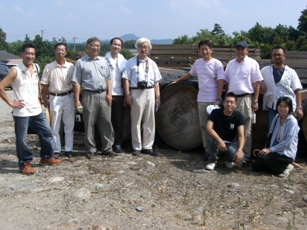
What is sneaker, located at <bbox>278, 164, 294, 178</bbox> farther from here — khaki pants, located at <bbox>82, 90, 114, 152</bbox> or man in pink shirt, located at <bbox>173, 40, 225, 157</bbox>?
khaki pants, located at <bbox>82, 90, 114, 152</bbox>

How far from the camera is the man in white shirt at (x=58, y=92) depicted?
6227 mm

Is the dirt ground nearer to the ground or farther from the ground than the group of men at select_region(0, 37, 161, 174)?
nearer to the ground

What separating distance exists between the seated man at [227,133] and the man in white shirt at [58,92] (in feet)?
7.00

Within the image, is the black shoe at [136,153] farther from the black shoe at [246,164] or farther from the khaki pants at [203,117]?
the black shoe at [246,164]

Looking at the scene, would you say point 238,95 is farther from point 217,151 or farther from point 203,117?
point 217,151

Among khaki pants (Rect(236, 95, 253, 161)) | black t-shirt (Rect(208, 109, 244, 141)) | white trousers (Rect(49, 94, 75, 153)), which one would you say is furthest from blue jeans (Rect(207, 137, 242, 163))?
white trousers (Rect(49, 94, 75, 153))

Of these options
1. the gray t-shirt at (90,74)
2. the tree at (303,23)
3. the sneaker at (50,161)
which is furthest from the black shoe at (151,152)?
the tree at (303,23)

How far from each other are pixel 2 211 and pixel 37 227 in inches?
24.6

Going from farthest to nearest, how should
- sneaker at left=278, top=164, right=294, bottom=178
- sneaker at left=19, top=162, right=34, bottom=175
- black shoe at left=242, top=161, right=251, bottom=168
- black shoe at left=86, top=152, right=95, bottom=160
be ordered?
1. black shoe at left=86, top=152, right=95, bottom=160
2. black shoe at left=242, top=161, right=251, bottom=168
3. sneaker at left=19, top=162, right=34, bottom=175
4. sneaker at left=278, top=164, right=294, bottom=178

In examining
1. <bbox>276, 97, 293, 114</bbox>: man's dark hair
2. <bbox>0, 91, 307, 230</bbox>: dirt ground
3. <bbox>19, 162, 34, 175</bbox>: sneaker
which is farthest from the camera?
<bbox>19, 162, 34, 175</bbox>: sneaker

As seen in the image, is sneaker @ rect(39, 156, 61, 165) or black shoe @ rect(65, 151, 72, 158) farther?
black shoe @ rect(65, 151, 72, 158)

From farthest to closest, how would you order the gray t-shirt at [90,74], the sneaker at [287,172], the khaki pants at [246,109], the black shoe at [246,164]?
the gray t-shirt at [90,74]
the black shoe at [246,164]
the khaki pants at [246,109]
the sneaker at [287,172]

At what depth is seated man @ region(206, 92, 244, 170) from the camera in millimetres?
5660

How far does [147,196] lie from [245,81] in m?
2.21
